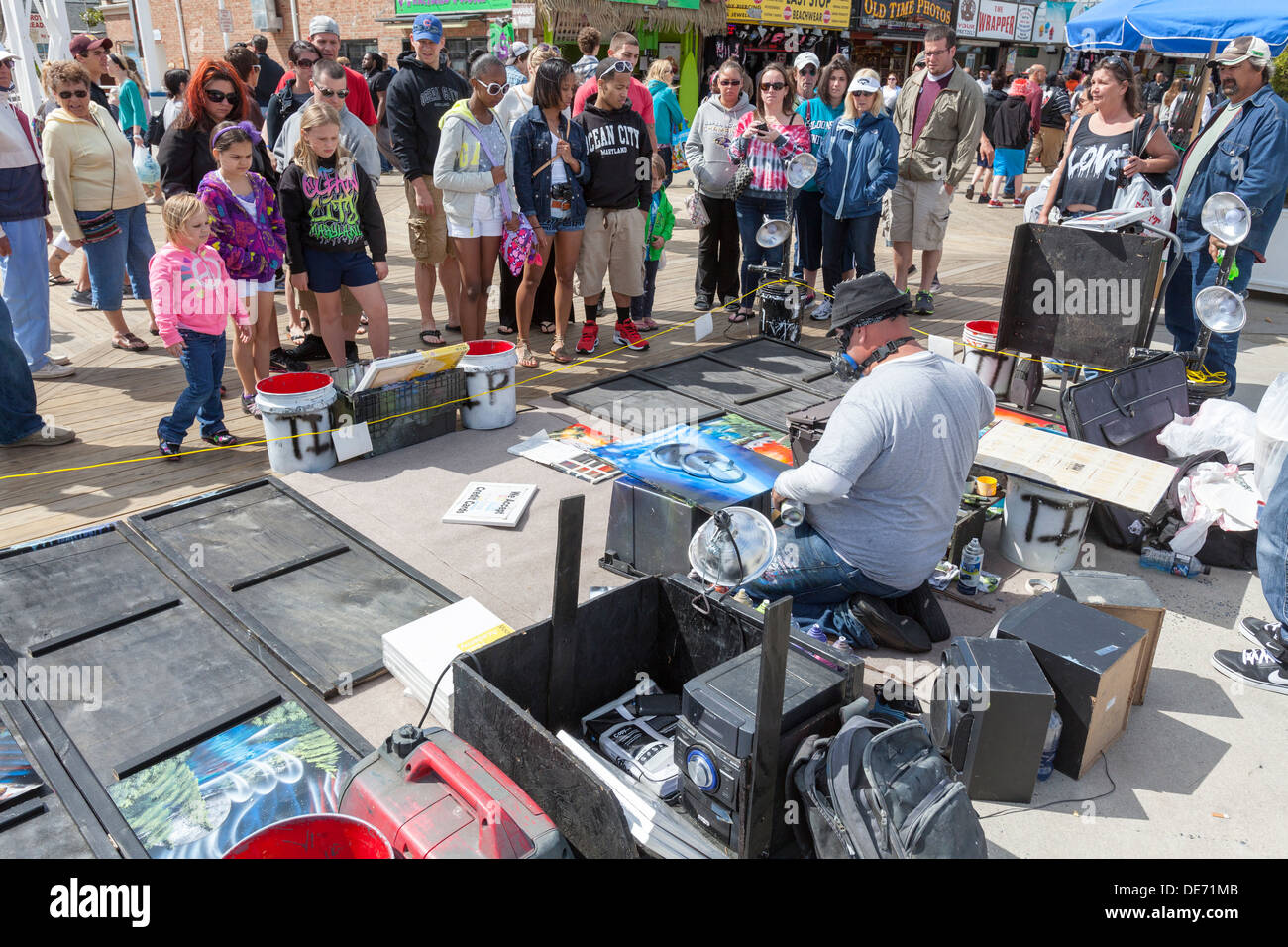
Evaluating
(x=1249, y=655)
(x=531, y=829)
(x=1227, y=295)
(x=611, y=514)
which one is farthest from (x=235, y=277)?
(x=1227, y=295)

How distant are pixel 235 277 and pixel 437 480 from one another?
165 cm

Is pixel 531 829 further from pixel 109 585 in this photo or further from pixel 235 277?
pixel 235 277

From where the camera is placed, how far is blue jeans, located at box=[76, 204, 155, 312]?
19.7 feet

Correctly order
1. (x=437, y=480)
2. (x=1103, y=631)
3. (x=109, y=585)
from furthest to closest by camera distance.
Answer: (x=437, y=480), (x=109, y=585), (x=1103, y=631)

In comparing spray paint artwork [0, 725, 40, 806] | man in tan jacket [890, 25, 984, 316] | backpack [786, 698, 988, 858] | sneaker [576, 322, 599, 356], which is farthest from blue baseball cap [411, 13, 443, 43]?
backpack [786, 698, 988, 858]

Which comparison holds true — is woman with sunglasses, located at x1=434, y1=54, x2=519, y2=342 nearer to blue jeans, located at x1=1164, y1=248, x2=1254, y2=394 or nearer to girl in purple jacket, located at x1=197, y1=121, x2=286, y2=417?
girl in purple jacket, located at x1=197, y1=121, x2=286, y2=417

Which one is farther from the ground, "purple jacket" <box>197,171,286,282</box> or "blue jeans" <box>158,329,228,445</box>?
"purple jacket" <box>197,171,286,282</box>

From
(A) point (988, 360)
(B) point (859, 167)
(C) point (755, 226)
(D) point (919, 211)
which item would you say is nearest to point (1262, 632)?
(A) point (988, 360)

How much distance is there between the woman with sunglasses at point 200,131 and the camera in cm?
546

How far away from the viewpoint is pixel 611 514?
4.05 meters

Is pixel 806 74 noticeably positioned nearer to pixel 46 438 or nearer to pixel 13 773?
pixel 46 438

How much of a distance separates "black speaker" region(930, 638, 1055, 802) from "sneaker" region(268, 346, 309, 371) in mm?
4812

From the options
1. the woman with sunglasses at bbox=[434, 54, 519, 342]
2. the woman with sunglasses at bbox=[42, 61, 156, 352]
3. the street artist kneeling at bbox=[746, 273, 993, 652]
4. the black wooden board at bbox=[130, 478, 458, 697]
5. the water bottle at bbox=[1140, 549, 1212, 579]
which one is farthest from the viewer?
the woman with sunglasses at bbox=[434, 54, 519, 342]

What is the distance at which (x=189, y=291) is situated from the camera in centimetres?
450
